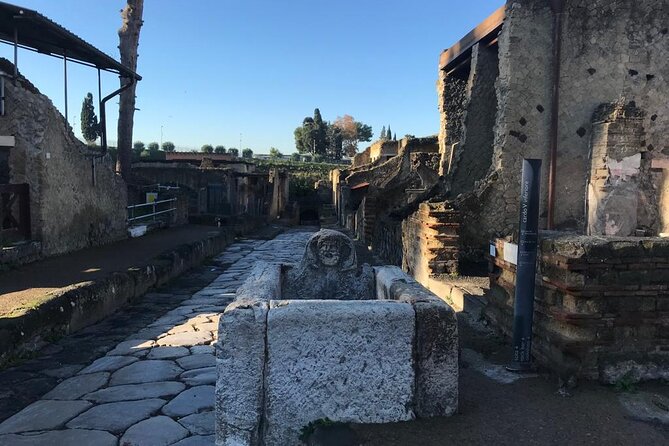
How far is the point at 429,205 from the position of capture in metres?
7.07

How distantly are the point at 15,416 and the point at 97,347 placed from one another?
1529 mm

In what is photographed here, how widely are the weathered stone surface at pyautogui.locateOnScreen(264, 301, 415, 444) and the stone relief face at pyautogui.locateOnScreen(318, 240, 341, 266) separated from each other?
115 cm

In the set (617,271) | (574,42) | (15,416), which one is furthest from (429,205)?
(15,416)

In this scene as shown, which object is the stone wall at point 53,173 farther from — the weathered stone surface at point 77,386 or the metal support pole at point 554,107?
the metal support pole at point 554,107

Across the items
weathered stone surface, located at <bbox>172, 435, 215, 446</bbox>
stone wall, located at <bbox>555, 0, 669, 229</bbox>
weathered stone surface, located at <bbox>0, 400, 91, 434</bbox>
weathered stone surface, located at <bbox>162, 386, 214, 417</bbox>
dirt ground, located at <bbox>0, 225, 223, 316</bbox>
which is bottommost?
weathered stone surface, located at <bbox>0, 400, 91, 434</bbox>

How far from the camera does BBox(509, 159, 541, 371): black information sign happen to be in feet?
10.8

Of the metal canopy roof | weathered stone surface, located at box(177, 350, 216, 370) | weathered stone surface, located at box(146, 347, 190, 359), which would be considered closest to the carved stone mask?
weathered stone surface, located at box(177, 350, 216, 370)

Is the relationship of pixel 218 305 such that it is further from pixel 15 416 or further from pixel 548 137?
pixel 548 137

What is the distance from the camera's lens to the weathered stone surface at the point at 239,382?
2502mm

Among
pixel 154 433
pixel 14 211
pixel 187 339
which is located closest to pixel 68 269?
pixel 14 211

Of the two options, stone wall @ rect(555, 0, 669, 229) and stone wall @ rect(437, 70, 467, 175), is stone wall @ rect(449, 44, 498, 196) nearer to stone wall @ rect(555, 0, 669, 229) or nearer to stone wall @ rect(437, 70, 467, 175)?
stone wall @ rect(555, 0, 669, 229)

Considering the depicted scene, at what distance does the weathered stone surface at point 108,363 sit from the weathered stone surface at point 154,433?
3.90 feet

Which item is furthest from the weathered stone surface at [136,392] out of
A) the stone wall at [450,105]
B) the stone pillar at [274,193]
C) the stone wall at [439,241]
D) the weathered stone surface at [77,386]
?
the stone pillar at [274,193]

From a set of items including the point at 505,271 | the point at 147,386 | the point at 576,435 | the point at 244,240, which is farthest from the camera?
the point at 244,240
